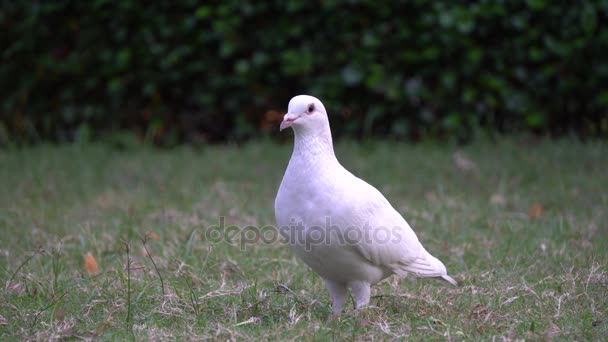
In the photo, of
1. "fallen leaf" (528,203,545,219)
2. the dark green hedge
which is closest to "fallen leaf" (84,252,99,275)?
"fallen leaf" (528,203,545,219)

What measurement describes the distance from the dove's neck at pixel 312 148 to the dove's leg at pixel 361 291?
0.49 m

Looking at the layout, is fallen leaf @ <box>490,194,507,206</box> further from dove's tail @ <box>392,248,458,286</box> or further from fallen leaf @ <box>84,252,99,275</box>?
fallen leaf @ <box>84,252,99,275</box>

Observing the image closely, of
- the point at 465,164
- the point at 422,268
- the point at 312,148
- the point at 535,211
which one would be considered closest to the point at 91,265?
the point at 312,148

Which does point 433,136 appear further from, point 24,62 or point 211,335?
point 211,335

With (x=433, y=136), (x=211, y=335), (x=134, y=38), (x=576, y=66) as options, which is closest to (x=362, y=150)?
(x=433, y=136)

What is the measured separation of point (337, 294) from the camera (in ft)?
9.73

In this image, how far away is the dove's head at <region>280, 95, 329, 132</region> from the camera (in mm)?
2781

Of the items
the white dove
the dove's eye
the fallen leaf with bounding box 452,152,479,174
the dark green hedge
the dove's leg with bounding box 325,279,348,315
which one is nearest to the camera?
the white dove

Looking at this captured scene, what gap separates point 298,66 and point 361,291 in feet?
13.3

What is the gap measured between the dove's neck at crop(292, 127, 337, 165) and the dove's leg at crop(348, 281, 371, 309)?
49 cm

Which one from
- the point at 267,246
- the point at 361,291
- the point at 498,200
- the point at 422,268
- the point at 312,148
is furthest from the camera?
the point at 498,200

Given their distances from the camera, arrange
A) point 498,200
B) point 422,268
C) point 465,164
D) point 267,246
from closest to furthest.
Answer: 1. point 422,268
2. point 267,246
3. point 498,200
4. point 465,164

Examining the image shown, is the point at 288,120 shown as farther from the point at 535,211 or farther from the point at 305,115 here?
the point at 535,211

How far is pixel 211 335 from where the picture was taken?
264 cm
